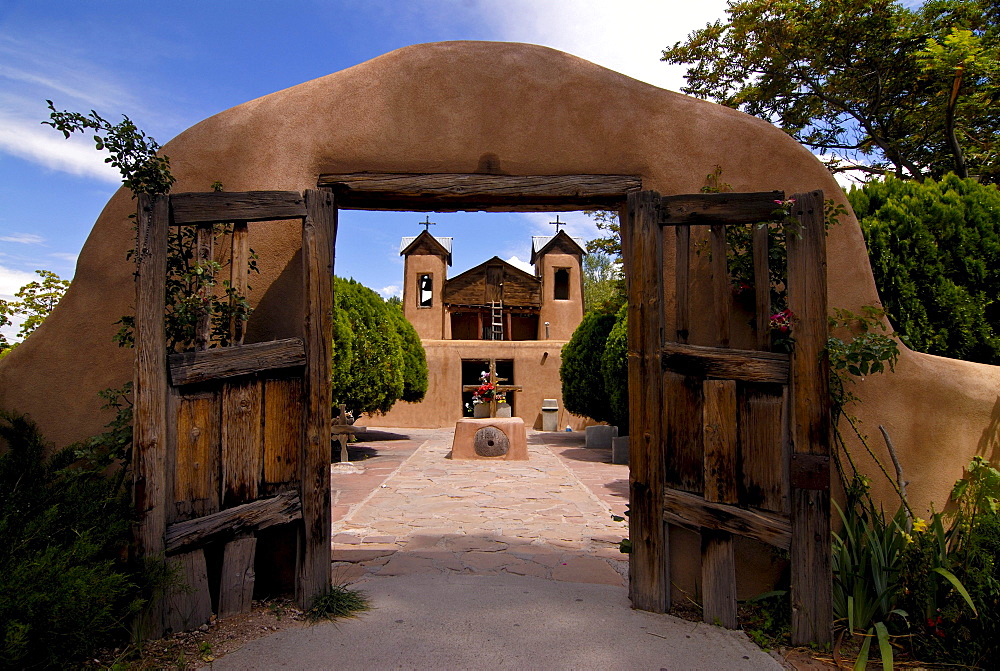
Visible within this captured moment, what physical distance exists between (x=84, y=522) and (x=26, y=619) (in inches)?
26.5

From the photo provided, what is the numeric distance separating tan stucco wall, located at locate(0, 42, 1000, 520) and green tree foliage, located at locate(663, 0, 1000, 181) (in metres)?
8.28

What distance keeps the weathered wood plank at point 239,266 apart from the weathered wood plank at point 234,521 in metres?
0.95

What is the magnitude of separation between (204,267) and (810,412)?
11.3ft

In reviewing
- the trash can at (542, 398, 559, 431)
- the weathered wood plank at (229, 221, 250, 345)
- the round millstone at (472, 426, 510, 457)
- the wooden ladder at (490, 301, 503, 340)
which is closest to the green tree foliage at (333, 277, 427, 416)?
the round millstone at (472, 426, 510, 457)

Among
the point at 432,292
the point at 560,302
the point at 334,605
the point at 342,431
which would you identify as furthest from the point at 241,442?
the point at 560,302

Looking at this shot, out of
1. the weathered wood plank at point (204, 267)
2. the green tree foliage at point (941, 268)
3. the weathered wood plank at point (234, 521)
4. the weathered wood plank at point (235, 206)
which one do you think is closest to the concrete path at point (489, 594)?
the weathered wood plank at point (234, 521)

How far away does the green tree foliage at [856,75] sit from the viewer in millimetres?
11062

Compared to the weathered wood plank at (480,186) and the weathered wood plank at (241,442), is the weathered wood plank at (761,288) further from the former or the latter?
the weathered wood plank at (241,442)

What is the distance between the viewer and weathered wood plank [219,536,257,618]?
11.4ft

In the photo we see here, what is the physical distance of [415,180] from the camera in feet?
13.1

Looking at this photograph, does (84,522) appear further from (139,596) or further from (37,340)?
(37,340)

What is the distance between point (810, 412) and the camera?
3.39 meters

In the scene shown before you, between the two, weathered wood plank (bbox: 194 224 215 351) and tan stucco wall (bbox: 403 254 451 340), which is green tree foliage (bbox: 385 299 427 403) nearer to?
tan stucco wall (bbox: 403 254 451 340)

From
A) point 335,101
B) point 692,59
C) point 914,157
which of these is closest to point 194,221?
point 335,101
